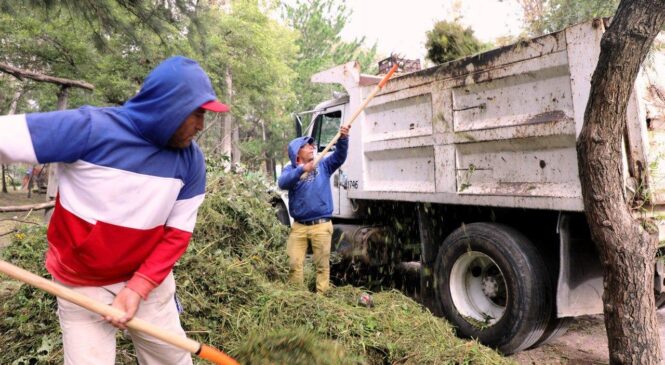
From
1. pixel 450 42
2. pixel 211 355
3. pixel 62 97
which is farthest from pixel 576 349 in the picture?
pixel 62 97

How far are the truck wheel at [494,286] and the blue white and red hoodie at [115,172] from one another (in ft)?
9.64

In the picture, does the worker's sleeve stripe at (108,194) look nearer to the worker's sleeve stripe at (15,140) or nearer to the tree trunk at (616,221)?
the worker's sleeve stripe at (15,140)

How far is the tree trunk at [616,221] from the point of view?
9.44 feet

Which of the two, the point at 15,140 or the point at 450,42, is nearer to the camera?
the point at 15,140

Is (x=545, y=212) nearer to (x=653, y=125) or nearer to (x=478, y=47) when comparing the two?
(x=653, y=125)

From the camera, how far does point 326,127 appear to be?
659cm

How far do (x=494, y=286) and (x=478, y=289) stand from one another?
0.67 ft

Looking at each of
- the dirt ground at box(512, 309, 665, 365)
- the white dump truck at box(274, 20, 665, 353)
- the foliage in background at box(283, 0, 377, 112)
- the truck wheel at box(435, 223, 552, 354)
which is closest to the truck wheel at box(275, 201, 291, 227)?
the white dump truck at box(274, 20, 665, 353)

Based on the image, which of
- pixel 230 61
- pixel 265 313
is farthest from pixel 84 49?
pixel 265 313

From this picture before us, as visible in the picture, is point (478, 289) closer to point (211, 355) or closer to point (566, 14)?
point (211, 355)

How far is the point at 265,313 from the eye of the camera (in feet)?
12.7

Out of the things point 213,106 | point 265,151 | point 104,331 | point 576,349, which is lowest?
point 576,349

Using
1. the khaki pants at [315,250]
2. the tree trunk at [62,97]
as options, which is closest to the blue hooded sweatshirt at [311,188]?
the khaki pants at [315,250]

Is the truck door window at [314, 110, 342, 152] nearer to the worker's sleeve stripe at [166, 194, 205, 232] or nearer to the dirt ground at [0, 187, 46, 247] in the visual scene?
the dirt ground at [0, 187, 46, 247]
